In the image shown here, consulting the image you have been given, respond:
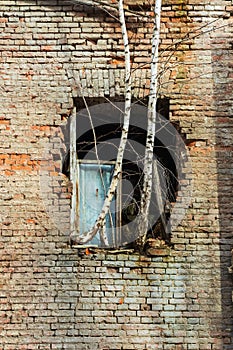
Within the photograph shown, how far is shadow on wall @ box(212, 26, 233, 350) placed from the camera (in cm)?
610

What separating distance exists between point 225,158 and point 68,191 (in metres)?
1.55

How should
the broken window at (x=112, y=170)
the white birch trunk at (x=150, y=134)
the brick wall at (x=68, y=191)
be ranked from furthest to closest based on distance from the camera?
1. the broken window at (x=112, y=170)
2. the white birch trunk at (x=150, y=134)
3. the brick wall at (x=68, y=191)

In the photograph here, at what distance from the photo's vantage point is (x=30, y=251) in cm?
622

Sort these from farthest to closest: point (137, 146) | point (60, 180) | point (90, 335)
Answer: point (137, 146) → point (60, 180) → point (90, 335)

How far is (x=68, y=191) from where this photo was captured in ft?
21.0

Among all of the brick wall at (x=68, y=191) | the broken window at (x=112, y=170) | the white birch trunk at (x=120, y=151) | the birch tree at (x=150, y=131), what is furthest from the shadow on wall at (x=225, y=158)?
the white birch trunk at (x=120, y=151)

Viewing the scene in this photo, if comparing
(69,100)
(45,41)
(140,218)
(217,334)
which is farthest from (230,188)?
(45,41)

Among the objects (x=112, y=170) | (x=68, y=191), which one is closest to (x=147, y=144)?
(x=112, y=170)

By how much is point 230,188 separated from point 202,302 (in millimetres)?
1115

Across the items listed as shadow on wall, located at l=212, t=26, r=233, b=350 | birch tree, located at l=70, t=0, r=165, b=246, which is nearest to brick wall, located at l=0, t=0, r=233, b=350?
shadow on wall, located at l=212, t=26, r=233, b=350

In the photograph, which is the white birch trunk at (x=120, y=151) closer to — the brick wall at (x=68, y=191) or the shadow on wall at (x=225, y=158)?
the brick wall at (x=68, y=191)

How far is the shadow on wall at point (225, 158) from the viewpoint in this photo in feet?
20.0

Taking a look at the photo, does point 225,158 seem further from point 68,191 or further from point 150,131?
point 68,191

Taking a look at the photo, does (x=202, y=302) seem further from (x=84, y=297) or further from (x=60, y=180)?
(x=60, y=180)
